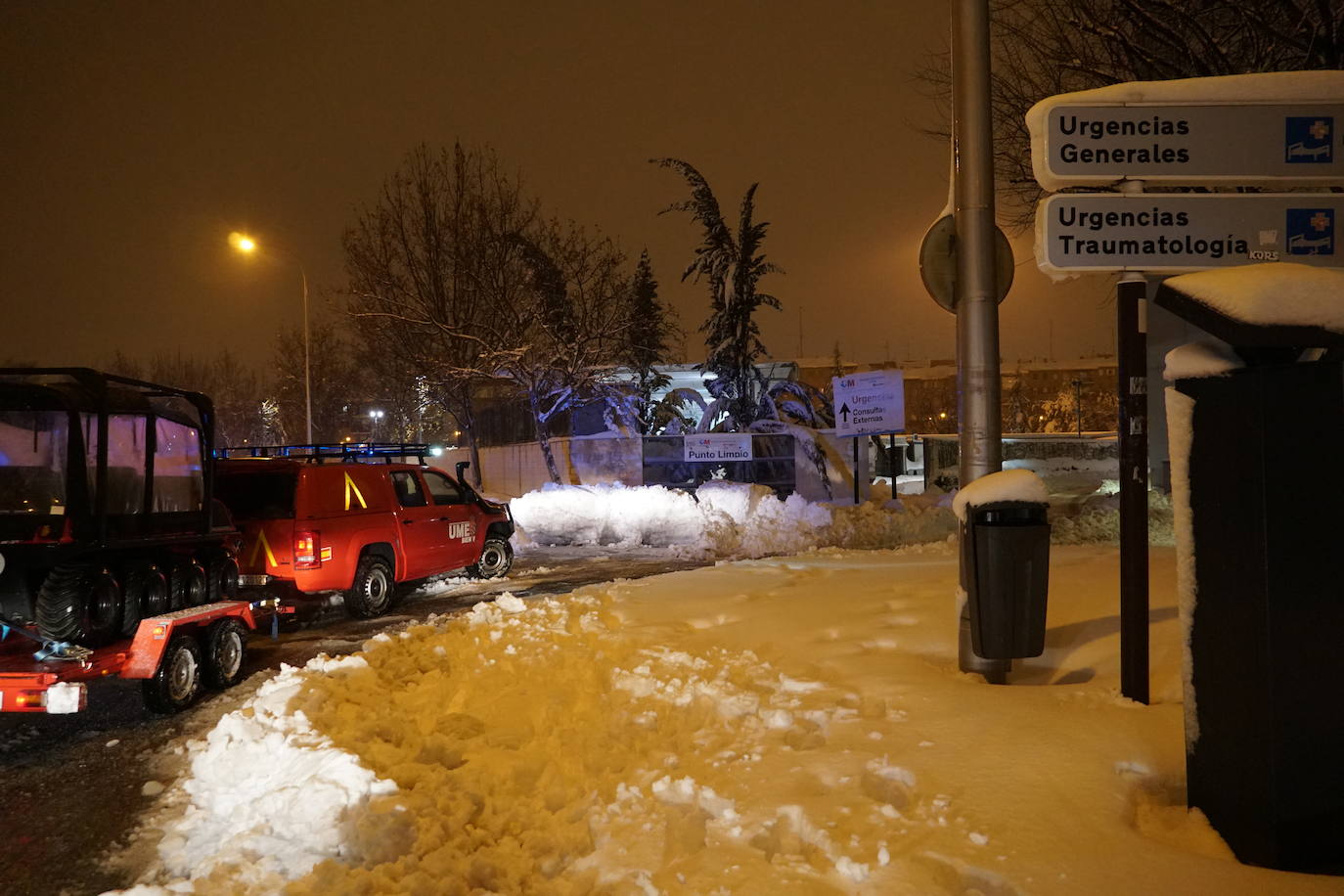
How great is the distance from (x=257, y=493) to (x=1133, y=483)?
29.6 feet

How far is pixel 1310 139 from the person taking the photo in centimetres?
489

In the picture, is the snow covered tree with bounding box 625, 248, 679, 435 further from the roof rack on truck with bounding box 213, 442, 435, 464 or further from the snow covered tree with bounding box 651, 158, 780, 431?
the roof rack on truck with bounding box 213, 442, 435, 464

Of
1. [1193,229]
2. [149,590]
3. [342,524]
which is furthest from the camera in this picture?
[342,524]

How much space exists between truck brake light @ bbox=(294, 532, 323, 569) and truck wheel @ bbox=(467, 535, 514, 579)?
3980mm

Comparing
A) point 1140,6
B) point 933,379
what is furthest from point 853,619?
point 933,379

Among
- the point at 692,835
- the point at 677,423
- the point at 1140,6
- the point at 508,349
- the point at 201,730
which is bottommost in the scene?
the point at 201,730

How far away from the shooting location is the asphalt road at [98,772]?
4.38 m

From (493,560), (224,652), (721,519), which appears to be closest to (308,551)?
(224,652)

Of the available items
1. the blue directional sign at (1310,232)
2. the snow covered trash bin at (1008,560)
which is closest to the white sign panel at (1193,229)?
the blue directional sign at (1310,232)

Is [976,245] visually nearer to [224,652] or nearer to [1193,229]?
[1193,229]

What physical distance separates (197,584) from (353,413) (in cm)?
4625

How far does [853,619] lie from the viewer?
6953 millimetres

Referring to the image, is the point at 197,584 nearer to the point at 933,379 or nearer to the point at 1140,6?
the point at 1140,6

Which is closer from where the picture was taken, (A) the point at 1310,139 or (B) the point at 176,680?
(A) the point at 1310,139
